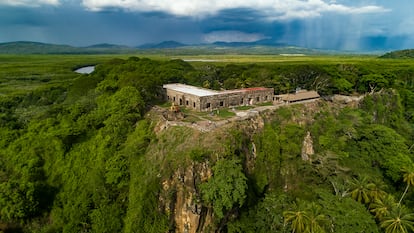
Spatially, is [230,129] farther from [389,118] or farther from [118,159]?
[389,118]

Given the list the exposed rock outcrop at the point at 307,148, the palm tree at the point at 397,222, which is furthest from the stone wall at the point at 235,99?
the palm tree at the point at 397,222

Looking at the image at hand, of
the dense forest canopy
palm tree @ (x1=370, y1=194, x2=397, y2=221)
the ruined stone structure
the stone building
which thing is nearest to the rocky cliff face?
the dense forest canopy

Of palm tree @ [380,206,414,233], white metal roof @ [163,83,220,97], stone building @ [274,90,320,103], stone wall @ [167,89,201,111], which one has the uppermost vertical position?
white metal roof @ [163,83,220,97]

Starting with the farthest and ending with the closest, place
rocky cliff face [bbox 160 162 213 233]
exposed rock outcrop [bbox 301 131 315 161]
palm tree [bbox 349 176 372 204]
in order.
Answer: exposed rock outcrop [bbox 301 131 315 161], palm tree [bbox 349 176 372 204], rocky cliff face [bbox 160 162 213 233]

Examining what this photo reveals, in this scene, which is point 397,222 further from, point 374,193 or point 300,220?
point 300,220

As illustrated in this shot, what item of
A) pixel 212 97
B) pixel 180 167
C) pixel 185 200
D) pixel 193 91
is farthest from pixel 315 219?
pixel 193 91

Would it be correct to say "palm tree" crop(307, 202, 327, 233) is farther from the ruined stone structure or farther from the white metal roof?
the white metal roof
